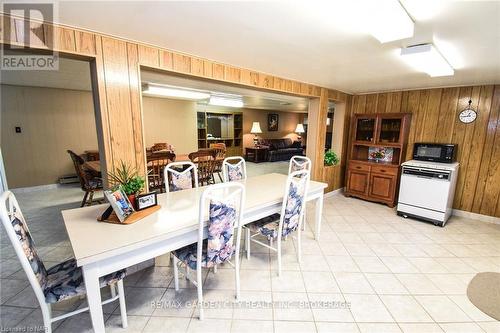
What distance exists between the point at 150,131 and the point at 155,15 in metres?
5.33

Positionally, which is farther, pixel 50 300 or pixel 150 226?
pixel 150 226

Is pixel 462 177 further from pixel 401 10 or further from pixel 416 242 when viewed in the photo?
pixel 401 10

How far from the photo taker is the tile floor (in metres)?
1.70

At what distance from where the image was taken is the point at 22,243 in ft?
4.07

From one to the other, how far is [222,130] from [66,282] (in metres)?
7.79

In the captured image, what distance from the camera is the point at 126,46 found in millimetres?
1994

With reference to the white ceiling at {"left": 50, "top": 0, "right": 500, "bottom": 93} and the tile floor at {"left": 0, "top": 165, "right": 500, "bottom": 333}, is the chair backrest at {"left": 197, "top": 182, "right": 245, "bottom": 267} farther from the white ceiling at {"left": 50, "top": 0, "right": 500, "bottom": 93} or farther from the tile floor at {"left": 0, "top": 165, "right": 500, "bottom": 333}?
the white ceiling at {"left": 50, "top": 0, "right": 500, "bottom": 93}

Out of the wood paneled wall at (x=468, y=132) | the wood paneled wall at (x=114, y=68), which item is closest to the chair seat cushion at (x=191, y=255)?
the wood paneled wall at (x=114, y=68)

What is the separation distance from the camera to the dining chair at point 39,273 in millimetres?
1189

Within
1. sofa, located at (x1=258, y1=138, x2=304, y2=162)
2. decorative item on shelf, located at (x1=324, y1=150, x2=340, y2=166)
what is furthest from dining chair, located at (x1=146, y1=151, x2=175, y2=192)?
sofa, located at (x1=258, y1=138, x2=304, y2=162)

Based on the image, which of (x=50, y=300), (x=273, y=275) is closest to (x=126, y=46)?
(x=50, y=300)

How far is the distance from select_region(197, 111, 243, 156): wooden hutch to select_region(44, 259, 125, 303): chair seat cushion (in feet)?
21.9

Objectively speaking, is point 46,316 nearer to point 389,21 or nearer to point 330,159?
point 389,21

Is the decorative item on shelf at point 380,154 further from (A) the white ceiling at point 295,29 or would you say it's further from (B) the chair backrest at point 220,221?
(B) the chair backrest at point 220,221
